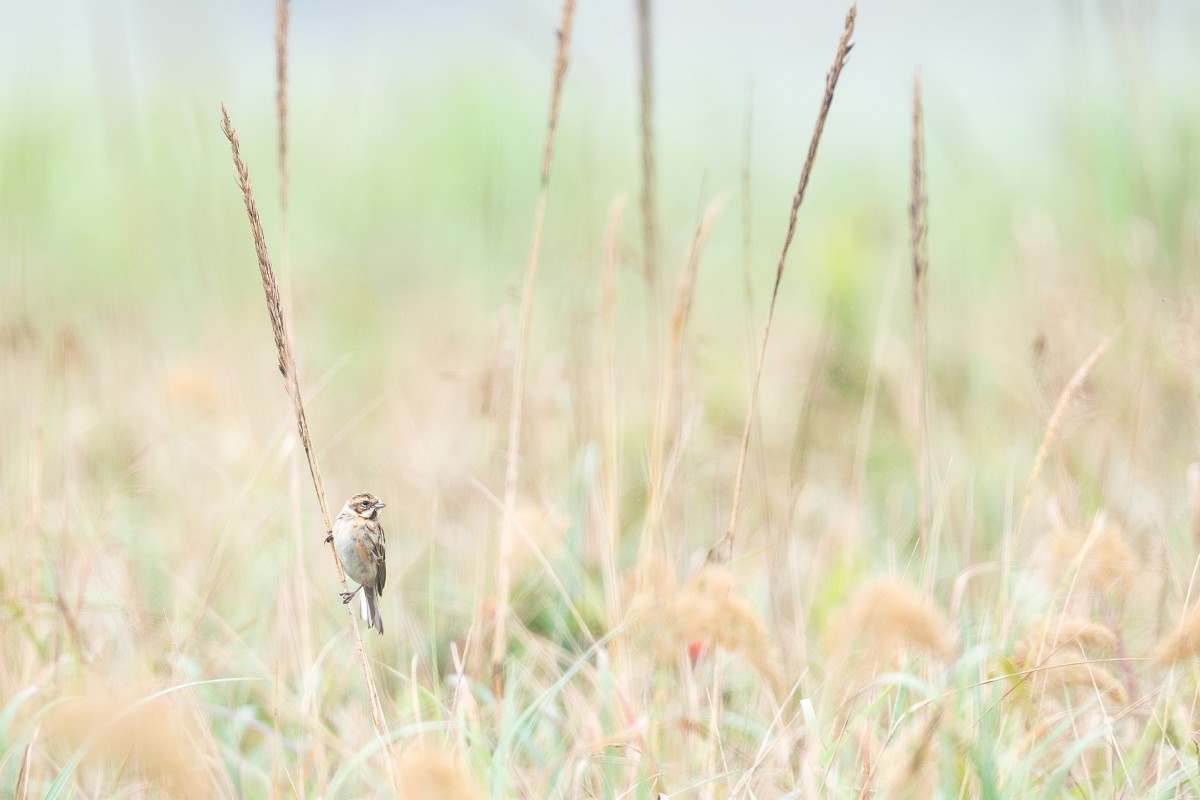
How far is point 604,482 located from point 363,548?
4.25 ft

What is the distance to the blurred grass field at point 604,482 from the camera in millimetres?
1443

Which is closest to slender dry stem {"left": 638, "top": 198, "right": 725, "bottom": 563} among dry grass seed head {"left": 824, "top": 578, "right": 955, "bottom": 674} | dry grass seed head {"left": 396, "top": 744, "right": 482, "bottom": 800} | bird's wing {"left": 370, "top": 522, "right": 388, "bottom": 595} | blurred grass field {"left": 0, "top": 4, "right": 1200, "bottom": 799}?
blurred grass field {"left": 0, "top": 4, "right": 1200, "bottom": 799}

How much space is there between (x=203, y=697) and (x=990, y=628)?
4.13 feet

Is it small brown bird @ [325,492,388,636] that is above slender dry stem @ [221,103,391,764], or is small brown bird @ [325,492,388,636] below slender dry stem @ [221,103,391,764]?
below

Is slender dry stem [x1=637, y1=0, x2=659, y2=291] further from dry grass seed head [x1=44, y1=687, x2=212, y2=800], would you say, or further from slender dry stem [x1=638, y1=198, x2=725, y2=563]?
dry grass seed head [x1=44, y1=687, x2=212, y2=800]

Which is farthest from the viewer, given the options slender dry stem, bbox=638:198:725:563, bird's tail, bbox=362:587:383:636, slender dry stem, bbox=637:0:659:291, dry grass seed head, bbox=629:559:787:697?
slender dry stem, bbox=637:0:659:291

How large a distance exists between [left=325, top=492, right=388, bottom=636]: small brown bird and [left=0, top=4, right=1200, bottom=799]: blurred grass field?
0.17 meters

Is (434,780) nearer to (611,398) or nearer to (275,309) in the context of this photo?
(275,309)

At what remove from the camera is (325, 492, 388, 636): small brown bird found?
1.05 meters

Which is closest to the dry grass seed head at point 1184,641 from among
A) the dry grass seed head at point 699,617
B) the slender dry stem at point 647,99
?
the dry grass seed head at point 699,617

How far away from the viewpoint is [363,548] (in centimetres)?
106

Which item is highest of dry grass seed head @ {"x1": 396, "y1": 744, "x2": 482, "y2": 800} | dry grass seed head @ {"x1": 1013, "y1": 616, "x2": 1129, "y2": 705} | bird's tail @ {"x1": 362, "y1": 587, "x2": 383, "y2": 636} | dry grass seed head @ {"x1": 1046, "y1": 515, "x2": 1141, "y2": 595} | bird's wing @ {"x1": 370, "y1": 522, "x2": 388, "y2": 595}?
bird's wing @ {"x1": 370, "y1": 522, "x2": 388, "y2": 595}

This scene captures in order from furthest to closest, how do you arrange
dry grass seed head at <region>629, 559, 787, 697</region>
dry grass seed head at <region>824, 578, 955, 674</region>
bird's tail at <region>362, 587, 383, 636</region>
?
dry grass seed head at <region>629, 559, 787, 697</region> → dry grass seed head at <region>824, 578, 955, 674</region> → bird's tail at <region>362, 587, 383, 636</region>

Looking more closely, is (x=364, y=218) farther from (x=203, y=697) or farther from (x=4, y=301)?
(x=203, y=697)
